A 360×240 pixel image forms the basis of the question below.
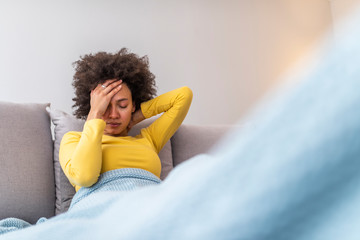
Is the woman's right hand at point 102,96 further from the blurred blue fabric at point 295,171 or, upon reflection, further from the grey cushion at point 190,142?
the blurred blue fabric at point 295,171

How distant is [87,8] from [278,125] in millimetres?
2409

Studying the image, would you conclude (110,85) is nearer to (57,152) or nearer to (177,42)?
(57,152)

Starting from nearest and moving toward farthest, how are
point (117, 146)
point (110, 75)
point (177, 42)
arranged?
point (117, 146) → point (110, 75) → point (177, 42)

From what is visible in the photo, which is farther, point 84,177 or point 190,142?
point 190,142

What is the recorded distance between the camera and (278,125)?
0.60ft

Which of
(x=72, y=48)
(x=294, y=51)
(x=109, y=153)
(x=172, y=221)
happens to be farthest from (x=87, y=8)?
(x=172, y=221)

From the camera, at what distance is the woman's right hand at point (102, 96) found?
52.4 inches

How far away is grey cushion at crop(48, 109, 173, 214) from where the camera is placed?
1.41 meters

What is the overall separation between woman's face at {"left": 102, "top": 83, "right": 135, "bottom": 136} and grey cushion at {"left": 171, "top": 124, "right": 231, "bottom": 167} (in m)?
0.45

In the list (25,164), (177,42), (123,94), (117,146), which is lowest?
(25,164)

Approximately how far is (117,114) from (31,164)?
0.40 metres

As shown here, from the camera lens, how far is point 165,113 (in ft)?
5.33

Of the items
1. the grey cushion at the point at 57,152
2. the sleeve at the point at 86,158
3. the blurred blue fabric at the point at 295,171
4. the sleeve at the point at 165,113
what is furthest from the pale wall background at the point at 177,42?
the blurred blue fabric at the point at 295,171

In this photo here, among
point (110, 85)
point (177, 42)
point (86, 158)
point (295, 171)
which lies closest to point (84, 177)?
point (86, 158)
